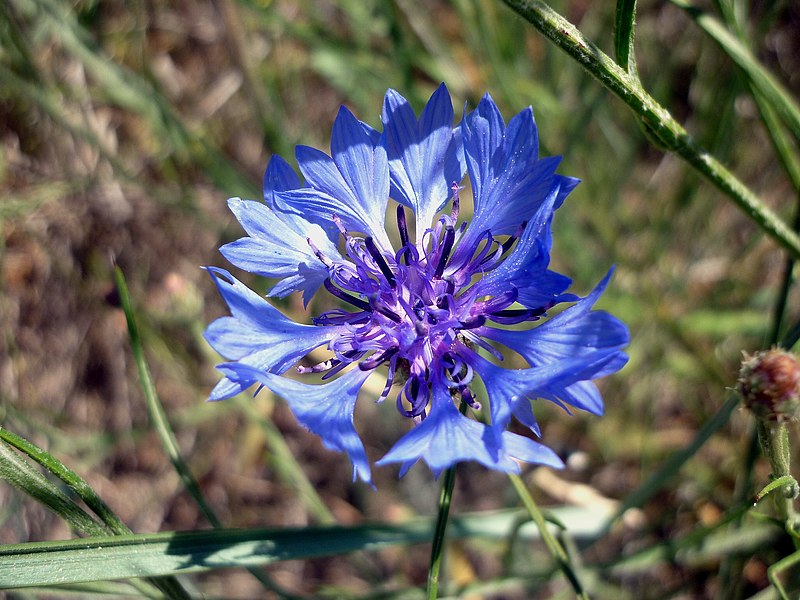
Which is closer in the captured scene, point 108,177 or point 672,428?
point 672,428

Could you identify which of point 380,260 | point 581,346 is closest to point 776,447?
point 581,346

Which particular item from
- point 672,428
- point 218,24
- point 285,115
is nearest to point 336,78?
point 285,115

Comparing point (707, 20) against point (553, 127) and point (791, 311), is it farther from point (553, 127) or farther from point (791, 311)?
point (791, 311)

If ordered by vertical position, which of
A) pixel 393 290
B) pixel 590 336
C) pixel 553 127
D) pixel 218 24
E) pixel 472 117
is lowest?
pixel 590 336

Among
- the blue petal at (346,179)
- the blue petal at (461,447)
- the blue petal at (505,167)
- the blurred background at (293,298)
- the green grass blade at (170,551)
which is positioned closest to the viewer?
the blue petal at (461,447)

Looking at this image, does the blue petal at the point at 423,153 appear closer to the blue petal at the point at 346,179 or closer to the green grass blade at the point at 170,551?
the blue petal at the point at 346,179

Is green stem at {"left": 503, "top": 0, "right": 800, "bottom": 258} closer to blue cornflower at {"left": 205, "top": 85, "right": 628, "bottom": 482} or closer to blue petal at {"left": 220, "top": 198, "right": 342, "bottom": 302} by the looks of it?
blue cornflower at {"left": 205, "top": 85, "right": 628, "bottom": 482}

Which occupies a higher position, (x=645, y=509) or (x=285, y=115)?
(x=285, y=115)

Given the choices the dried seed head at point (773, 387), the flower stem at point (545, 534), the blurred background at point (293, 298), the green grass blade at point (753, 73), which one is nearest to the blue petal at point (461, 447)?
the flower stem at point (545, 534)
